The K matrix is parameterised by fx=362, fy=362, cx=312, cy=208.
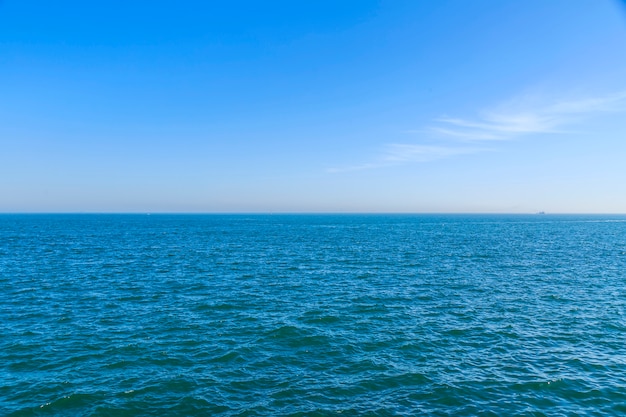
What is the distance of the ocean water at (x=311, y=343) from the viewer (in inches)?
869

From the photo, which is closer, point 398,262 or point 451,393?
point 451,393

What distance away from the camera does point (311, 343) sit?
101 ft

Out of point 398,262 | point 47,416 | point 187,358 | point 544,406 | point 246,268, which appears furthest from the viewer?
point 398,262

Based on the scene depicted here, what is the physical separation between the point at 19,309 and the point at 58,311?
449 centimetres

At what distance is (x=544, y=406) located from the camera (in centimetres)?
2170

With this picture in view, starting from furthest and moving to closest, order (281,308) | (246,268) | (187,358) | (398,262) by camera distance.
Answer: (398,262) → (246,268) → (281,308) → (187,358)

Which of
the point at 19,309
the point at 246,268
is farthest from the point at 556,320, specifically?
the point at 19,309

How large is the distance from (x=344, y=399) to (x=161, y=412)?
423 inches

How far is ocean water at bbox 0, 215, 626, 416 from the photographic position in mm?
22062

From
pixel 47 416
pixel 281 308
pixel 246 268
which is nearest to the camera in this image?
pixel 47 416

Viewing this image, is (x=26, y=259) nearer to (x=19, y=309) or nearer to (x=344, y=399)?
(x=19, y=309)

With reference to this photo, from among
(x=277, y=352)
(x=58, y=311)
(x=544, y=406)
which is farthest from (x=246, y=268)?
(x=544, y=406)

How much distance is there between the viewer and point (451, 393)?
23.1 metres

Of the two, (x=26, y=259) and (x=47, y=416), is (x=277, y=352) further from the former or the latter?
(x=26, y=259)
